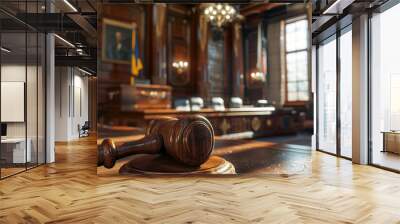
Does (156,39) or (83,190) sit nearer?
(83,190)

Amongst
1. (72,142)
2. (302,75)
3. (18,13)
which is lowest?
(72,142)

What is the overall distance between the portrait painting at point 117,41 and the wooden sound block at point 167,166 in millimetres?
1000

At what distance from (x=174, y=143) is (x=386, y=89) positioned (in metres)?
2.70

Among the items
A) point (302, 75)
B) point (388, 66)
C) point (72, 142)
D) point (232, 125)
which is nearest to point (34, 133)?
point (72, 142)

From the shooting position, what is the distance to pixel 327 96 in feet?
16.5

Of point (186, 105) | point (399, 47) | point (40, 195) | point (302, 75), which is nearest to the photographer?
point (40, 195)

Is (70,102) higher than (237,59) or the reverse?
the reverse

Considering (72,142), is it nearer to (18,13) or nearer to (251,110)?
(18,13)

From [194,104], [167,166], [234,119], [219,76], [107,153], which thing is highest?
[219,76]

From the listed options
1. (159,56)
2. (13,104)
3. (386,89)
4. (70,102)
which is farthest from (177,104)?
(386,89)

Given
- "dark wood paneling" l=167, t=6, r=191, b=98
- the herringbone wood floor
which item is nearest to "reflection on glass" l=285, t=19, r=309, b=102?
the herringbone wood floor

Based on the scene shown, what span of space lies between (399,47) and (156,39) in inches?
109

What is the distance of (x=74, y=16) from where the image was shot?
3781 millimetres

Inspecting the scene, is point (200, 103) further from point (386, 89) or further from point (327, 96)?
point (327, 96)
